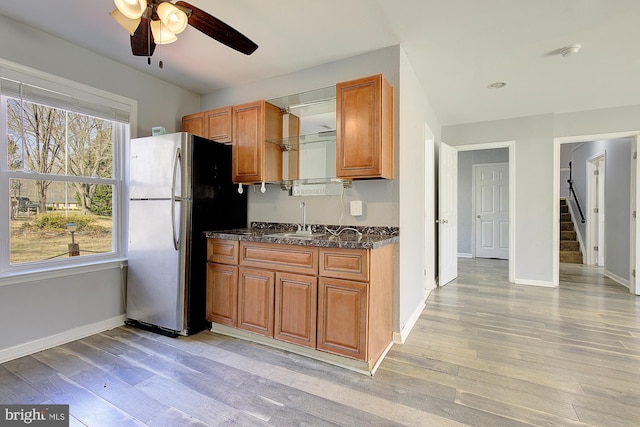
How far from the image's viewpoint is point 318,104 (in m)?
2.94

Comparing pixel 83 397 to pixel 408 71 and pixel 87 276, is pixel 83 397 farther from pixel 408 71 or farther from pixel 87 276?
pixel 408 71

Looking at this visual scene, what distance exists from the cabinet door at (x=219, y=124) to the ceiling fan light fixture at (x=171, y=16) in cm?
134

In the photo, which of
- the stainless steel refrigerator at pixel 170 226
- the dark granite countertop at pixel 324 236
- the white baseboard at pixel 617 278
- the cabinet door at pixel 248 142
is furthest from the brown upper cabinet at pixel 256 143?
the white baseboard at pixel 617 278

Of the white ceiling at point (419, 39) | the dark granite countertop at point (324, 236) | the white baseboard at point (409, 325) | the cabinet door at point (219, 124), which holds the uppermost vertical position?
the white ceiling at point (419, 39)

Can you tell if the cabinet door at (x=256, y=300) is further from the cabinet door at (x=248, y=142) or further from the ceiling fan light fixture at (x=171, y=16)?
the ceiling fan light fixture at (x=171, y=16)

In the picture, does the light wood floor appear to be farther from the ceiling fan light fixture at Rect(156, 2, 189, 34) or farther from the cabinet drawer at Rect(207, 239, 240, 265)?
the ceiling fan light fixture at Rect(156, 2, 189, 34)

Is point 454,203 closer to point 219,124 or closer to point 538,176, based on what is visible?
point 538,176

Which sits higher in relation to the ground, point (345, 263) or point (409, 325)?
point (345, 263)

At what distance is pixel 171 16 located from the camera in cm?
172

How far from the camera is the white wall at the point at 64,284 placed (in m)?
2.29

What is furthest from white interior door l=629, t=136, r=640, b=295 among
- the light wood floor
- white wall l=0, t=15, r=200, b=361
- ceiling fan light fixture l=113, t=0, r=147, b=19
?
white wall l=0, t=15, r=200, b=361

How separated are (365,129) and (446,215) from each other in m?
2.68

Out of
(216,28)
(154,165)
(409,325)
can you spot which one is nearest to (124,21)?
(216,28)

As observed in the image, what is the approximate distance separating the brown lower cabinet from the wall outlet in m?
0.44
